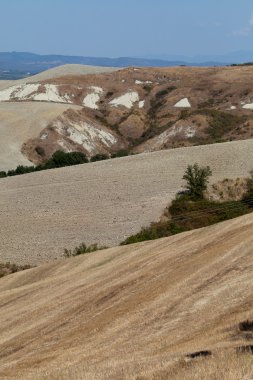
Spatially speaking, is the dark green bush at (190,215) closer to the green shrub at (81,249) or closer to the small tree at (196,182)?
the small tree at (196,182)

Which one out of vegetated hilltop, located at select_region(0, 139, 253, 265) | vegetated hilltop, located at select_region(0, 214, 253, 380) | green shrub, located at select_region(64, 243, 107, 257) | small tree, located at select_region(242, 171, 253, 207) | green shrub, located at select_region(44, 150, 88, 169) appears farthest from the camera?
green shrub, located at select_region(44, 150, 88, 169)

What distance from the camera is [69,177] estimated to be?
69500 millimetres

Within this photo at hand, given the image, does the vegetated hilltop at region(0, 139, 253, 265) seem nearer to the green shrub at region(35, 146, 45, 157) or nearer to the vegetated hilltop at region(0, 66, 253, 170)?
the vegetated hilltop at region(0, 66, 253, 170)

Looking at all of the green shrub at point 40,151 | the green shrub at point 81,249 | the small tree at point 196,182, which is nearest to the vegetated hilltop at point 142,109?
the green shrub at point 40,151

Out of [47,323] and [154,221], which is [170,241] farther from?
[154,221]

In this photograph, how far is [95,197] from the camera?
197 feet

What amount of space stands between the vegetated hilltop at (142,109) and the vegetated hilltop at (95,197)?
25322 mm

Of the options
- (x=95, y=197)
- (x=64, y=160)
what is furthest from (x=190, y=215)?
(x=64, y=160)

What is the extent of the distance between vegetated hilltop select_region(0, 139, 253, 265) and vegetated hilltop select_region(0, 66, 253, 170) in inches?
997

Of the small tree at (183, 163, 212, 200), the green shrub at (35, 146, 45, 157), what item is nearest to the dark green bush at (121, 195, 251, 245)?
the small tree at (183, 163, 212, 200)

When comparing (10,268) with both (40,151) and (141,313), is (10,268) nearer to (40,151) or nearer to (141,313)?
(141,313)

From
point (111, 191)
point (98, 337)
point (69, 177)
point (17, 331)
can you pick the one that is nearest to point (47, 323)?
point (17, 331)

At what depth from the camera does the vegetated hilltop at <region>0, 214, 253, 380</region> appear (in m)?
14.7

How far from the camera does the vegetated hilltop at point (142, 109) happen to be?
103 meters
